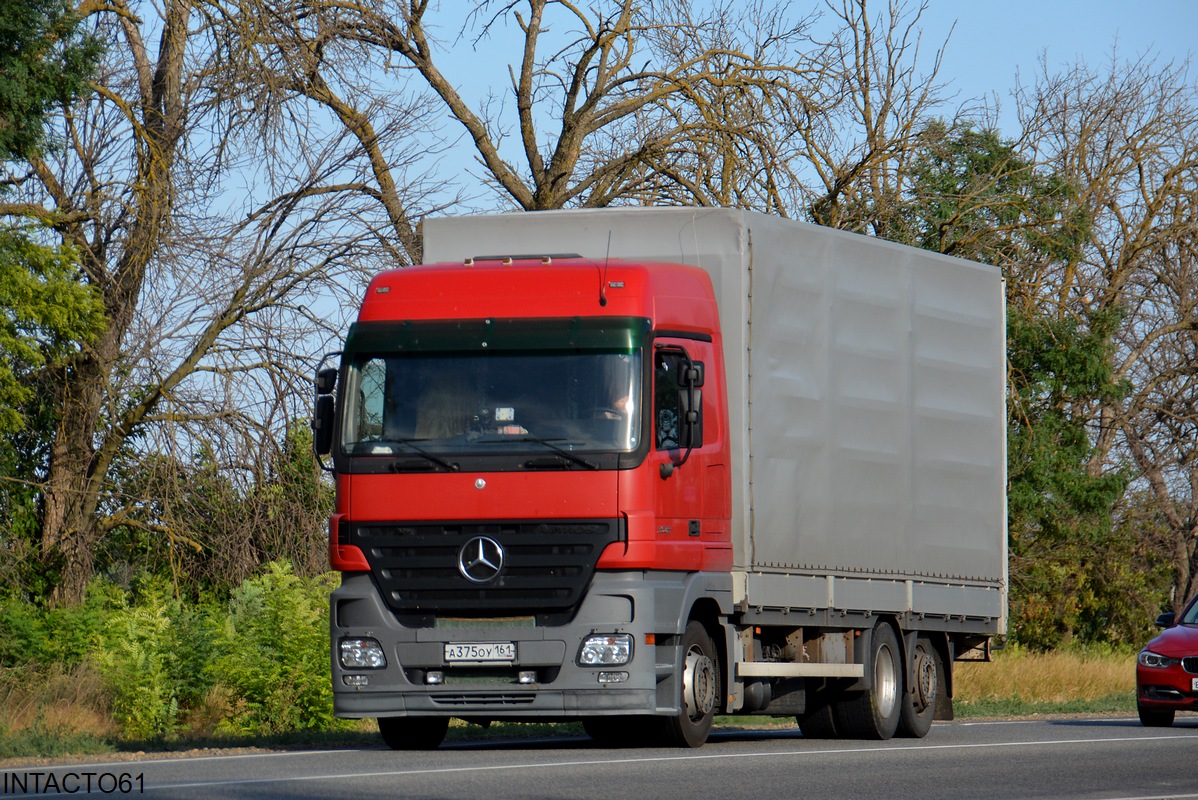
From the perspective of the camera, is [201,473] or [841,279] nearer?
[841,279]

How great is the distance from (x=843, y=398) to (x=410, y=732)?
443 centimetres

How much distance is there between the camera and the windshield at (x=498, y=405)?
13.1 meters

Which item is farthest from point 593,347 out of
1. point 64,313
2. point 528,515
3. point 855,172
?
point 855,172

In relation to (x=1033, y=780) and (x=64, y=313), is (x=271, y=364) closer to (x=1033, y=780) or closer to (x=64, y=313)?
(x=64, y=313)

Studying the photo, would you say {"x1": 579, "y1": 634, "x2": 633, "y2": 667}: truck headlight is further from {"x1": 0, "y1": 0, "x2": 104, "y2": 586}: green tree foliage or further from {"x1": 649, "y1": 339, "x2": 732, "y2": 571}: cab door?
{"x1": 0, "y1": 0, "x2": 104, "y2": 586}: green tree foliage

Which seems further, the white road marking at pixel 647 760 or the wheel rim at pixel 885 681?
the wheel rim at pixel 885 681

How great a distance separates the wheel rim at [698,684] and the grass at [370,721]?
2892 millimetres

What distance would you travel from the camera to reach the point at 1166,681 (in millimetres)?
19297

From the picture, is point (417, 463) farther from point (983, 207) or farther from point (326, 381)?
point (983, 207)

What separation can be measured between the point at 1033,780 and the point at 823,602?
3719 millimetres

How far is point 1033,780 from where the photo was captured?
11.6 metres

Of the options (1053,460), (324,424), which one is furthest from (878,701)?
(1053,460)

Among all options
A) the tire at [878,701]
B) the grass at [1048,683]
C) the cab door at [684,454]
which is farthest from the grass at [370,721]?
the cab door at [684,454]

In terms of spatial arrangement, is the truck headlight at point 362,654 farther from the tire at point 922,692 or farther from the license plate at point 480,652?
the tire at point 922,692
